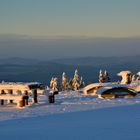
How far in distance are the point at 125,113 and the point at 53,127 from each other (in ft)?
11.4

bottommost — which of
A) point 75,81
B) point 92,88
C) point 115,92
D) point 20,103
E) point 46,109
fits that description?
point 46,109

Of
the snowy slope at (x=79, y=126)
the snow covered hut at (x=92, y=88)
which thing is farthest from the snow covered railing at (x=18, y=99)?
the snow covered hut at (x=92, y=88)

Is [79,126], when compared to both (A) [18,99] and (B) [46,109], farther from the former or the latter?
(A) [18,99]

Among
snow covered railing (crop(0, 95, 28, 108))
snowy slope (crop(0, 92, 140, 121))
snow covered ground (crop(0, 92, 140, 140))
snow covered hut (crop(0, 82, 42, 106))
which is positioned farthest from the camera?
snow covered hut (crop(0, 82, 42, 106))

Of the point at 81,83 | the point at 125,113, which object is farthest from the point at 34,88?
the point at 81,83

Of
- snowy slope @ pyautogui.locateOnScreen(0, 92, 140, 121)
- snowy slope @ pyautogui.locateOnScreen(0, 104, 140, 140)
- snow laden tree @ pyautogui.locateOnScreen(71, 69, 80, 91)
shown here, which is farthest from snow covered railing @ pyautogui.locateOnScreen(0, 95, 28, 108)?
snow laden tree @ pyautogui.locateOnScreen(71, 69, 80, 91)

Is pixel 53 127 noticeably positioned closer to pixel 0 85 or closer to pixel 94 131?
pixel 94 131

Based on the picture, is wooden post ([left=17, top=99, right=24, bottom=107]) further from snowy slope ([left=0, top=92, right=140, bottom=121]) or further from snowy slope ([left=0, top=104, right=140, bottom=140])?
snowy slope ([left=0, top=104, right=140, bottom=140])

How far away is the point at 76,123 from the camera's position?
41.1 ft

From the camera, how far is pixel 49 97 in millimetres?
19344

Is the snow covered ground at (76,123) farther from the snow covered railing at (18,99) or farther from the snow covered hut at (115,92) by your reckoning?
the snow covered hut at (115,92)

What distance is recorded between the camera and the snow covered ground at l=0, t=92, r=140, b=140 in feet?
34.3

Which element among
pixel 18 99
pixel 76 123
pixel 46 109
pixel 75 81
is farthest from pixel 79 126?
pixel 75 81

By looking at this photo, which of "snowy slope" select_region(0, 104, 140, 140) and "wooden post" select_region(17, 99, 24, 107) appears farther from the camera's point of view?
"wooden post" select_region(17, 99, 24, 107)
